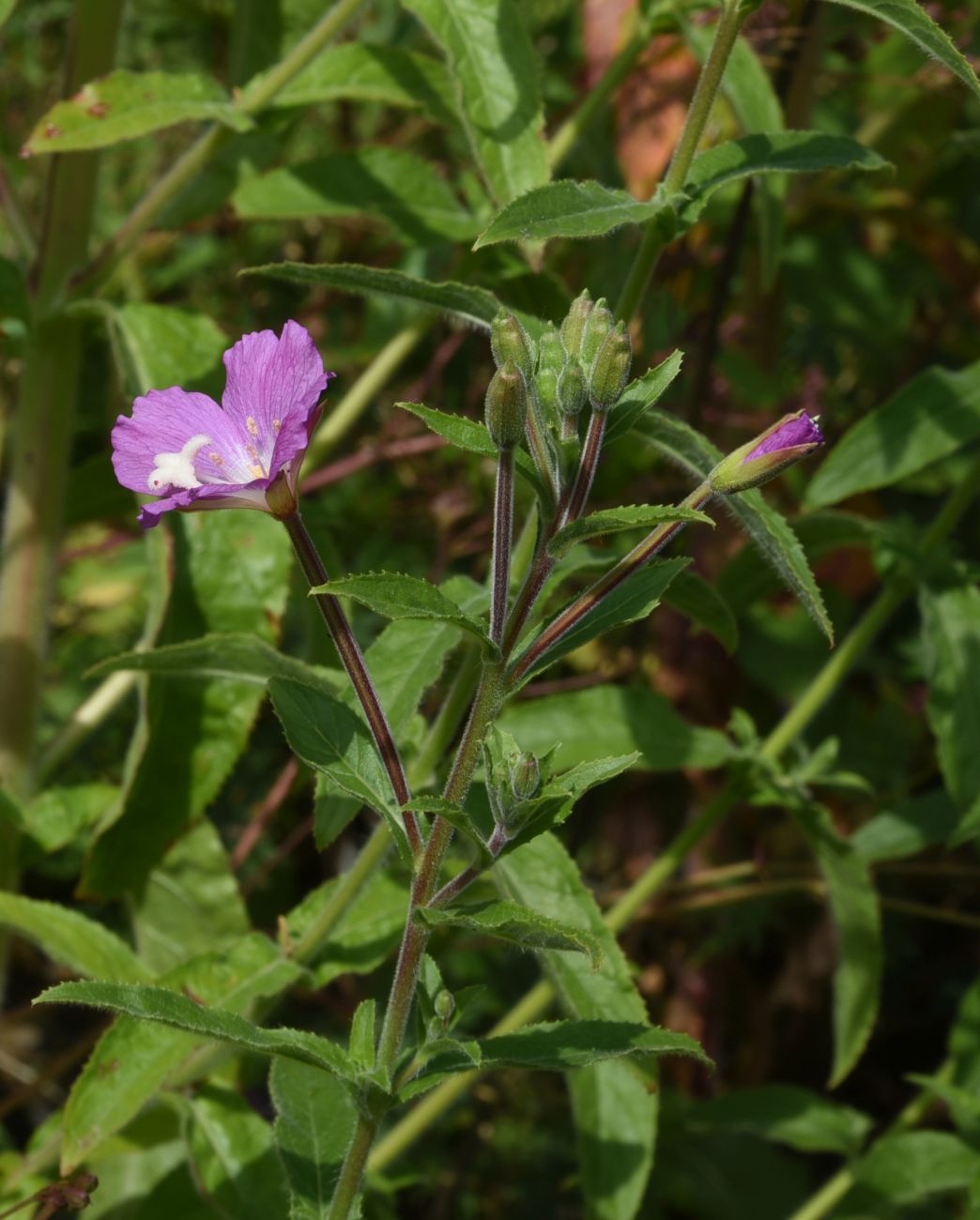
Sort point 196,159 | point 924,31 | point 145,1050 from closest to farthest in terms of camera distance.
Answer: point 924,31 < point 145,1050 < point 196,159

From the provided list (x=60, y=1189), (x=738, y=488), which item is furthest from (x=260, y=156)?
(x=60, y=1189)

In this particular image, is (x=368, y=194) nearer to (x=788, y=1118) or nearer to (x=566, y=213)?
(x=566, y=213)

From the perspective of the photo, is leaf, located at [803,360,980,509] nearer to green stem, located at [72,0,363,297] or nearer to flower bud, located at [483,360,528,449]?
green stem, located at [72,0,363,297]

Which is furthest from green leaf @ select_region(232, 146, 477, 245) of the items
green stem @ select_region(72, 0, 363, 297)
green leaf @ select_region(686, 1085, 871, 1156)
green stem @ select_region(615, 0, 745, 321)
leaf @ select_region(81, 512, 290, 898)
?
green leaf @ select_region(686, 1085, 871, 1156)

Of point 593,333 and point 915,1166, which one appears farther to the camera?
point 915,1166

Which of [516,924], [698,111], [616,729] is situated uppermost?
[698,111]

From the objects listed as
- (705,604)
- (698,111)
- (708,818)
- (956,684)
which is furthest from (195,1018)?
(956,684)
